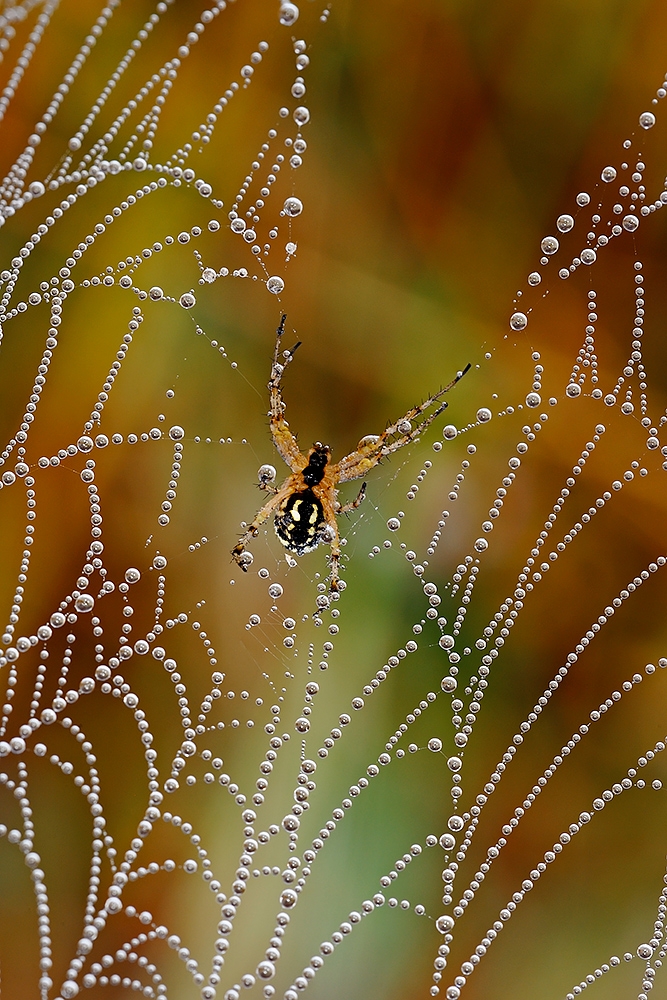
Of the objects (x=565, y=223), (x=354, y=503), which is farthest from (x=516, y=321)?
(x=354, y=503)

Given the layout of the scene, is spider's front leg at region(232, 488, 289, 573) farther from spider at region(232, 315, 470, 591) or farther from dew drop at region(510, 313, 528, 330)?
dew drop at region(510, 313, 528, 330)

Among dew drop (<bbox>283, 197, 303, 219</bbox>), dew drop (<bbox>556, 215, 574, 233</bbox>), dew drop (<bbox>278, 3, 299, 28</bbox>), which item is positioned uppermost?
dew drop (<bbox>278, 3, 299, 28</bbox>)

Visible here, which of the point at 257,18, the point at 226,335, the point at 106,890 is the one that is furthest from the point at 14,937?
the point at 257,18

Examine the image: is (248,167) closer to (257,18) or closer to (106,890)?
(257,18)

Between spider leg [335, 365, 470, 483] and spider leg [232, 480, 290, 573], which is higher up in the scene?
spider leg [335, 365, 470, 483]

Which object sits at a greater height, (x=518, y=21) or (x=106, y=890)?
(x=518, y=21)

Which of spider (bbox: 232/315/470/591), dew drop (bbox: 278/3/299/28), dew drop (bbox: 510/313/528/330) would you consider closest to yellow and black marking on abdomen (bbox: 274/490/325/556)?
spider (bbox: 232/315/470/591)

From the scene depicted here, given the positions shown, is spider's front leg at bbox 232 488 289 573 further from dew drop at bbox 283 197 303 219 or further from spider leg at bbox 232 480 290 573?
dew drop at bbox 283 197 303 219
